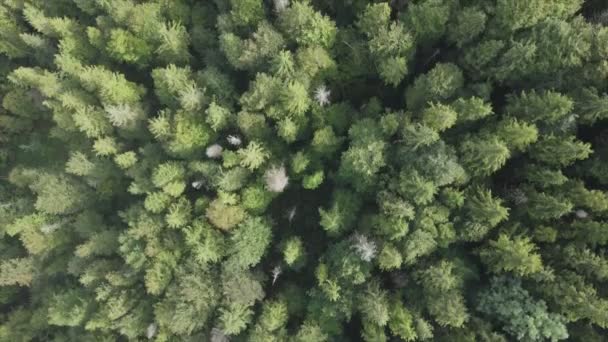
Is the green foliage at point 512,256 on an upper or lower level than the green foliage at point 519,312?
upper

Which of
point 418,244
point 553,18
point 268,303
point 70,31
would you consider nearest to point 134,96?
point 70,31

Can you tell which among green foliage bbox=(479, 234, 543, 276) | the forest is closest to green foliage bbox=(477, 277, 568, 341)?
the forest

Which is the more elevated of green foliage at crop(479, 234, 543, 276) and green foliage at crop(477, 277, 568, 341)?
green foliage at crop(479, 234, 543, 276)

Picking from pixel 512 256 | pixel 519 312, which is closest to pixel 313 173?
pixel 512 256

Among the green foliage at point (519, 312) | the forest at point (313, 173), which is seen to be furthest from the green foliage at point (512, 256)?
the green foliage at point (519, 312)

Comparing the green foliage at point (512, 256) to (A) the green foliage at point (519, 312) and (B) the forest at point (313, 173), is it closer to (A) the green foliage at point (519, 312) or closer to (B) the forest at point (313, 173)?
(B) the forest at point (313, 173)

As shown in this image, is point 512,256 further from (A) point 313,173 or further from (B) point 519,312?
(A) point 313,173

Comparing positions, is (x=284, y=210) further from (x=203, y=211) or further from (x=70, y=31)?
(x=70, y=31)

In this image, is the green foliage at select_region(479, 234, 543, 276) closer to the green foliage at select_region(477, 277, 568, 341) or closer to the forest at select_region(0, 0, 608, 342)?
the forest at select_region(0, 0, 608, 342)
